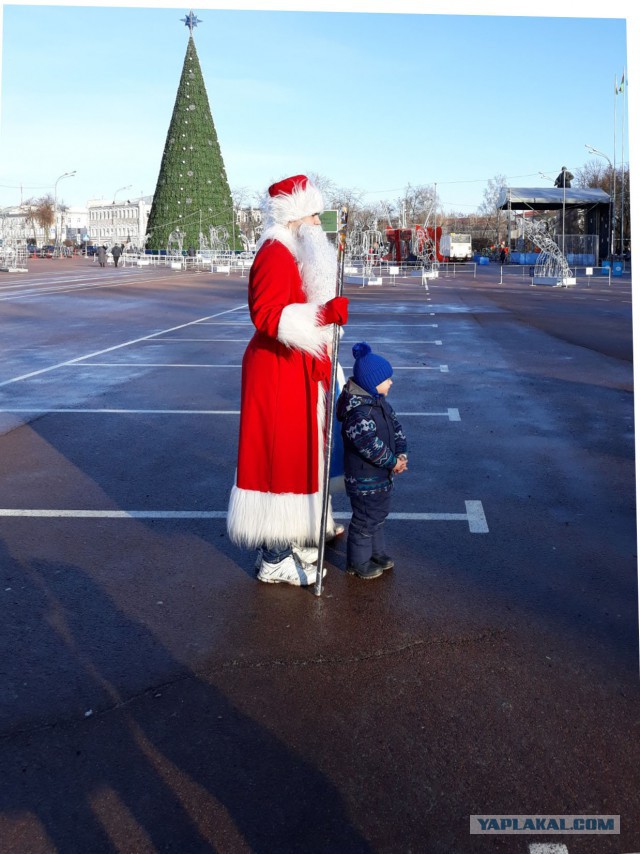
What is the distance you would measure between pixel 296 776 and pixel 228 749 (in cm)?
29

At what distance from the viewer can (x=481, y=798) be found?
2734 mm

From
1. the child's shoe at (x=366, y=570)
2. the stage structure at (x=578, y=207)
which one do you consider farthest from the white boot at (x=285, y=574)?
the stage structure at (x=578, y=207)

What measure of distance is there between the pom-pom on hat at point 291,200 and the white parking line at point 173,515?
2126 mm

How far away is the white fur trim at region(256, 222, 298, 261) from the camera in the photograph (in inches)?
164

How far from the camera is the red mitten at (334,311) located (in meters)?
3.99

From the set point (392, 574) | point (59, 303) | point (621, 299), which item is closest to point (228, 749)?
point (392, 574)

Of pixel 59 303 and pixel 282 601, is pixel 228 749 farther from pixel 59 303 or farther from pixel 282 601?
pixel 59 303

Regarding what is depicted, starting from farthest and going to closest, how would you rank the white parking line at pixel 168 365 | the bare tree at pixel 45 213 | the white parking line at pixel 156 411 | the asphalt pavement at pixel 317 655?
the bare tree at pixel 45 213
the white parking line at pixel 168 365
the white parking line at pixel 156 411
the asphalt pavement at pixel 317 655

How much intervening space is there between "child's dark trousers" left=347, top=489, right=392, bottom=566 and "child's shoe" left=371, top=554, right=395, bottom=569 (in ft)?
0.20

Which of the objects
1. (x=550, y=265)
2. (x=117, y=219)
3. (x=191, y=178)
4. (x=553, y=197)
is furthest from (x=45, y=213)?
(x=550, y=265)

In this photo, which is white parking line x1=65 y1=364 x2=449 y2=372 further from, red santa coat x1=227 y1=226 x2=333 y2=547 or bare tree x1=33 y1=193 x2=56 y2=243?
bare tree x1=33 y1=193 x2=56 y2=243

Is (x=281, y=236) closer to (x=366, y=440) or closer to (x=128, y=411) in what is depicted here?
(x=366, y=440)

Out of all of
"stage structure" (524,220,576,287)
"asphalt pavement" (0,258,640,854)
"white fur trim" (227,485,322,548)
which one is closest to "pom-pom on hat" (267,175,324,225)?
"white fur trim" (227,485,322,548)

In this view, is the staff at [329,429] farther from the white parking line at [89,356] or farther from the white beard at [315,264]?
the white parking line at [89,356]
